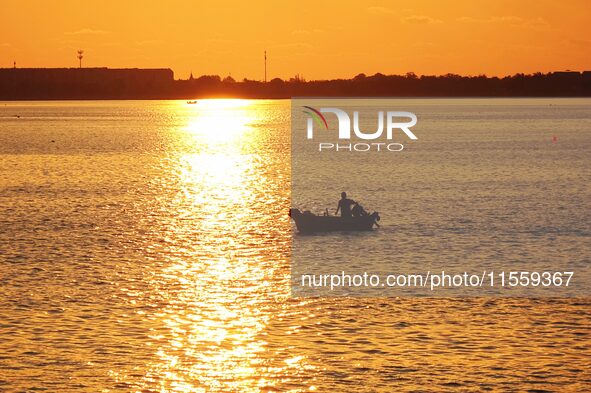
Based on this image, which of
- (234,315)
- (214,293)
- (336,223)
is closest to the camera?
(234,315)

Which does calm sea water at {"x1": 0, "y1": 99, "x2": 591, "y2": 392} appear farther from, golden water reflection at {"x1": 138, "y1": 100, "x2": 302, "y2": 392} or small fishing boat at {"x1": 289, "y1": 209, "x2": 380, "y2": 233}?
small fishing boat at {"x1": 289, "y1": 209, "x2": 380, "y2": 233}

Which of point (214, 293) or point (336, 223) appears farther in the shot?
point (336, 223)

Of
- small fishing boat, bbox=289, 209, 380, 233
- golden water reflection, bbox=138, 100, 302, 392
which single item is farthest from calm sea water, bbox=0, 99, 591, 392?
small fishing boat, bbox=289, 209, 380, 233

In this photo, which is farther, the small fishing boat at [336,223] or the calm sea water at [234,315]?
the small fishing boat at [336,223]

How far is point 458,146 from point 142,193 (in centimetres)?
8808

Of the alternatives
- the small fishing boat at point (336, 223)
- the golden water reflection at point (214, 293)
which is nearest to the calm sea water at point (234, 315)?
the golden water reflection at point (214, 293)

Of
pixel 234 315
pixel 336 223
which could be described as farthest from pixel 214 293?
pixel 336 223

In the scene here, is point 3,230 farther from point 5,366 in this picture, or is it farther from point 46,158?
point 46,158

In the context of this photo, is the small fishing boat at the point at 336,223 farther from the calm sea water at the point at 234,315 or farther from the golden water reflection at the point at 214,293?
the golden water reflection at the point at 214,293

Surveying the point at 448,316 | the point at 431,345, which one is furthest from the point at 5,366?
the point at 448,316

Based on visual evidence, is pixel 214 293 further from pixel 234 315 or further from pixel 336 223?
pixel 336 223

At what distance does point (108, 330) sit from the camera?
32656 mm

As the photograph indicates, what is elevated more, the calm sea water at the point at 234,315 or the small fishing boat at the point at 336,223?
the small fishing boat at the point at 336,223

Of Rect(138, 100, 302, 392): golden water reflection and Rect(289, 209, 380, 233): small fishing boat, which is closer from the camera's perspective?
Rect(138, 100, 302, 392): golden water reflection
